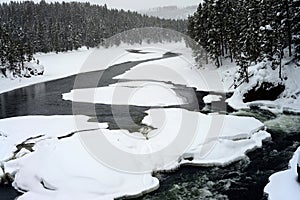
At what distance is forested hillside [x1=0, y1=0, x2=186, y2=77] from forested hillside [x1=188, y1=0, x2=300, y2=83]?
2726 centimetres

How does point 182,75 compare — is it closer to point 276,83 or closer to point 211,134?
point 276,83

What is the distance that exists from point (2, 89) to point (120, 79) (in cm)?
1436

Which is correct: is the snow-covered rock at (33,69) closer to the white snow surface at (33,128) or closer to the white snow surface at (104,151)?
the white snow surface at (33,128)

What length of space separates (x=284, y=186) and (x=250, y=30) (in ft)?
89.5

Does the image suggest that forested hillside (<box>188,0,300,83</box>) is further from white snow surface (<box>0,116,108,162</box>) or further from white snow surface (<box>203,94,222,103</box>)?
white snow surface (<box>0,116,108,162</box>)

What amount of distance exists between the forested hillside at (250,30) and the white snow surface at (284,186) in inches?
632

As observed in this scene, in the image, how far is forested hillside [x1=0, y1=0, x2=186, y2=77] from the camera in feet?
258

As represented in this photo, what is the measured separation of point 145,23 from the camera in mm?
142375

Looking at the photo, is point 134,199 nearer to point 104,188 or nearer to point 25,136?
point 104,188

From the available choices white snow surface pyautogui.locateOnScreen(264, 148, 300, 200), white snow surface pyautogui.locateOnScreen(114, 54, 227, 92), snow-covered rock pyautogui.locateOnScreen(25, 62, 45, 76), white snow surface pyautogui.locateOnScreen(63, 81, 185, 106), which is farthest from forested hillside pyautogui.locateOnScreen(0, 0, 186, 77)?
white snow surface pyautogui.locateOnScreen(264, 148, 300, 200)

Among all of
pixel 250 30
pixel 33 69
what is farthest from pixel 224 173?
pixel 33 69

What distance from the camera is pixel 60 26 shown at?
9681cm

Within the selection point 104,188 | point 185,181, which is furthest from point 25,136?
point 185,181

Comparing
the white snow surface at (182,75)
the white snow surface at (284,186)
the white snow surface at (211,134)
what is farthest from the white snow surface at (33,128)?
the white snow surface at (182,75)
